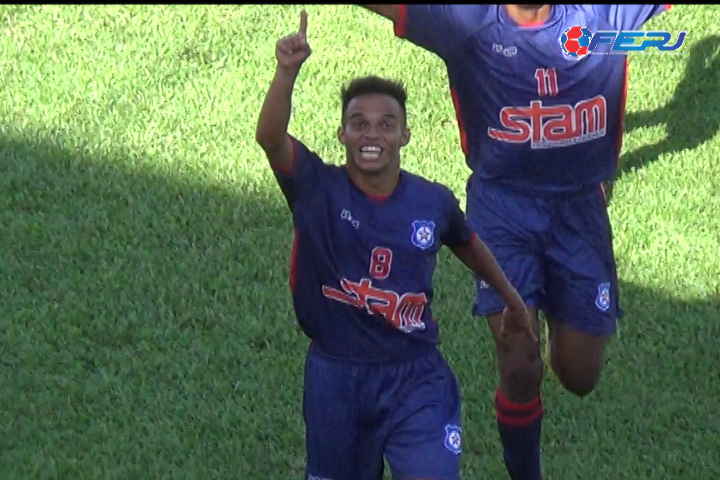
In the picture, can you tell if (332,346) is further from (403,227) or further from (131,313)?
(131,313)

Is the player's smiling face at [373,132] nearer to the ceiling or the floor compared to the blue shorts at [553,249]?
nearer to the ceiling

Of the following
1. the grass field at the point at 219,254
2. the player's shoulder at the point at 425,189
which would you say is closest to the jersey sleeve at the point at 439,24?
the player's shoulder at the point at 425,189

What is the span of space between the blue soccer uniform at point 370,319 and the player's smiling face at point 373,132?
13cm

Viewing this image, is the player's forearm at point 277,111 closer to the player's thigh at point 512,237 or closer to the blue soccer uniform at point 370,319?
the blue soccer uniform at point 370,319

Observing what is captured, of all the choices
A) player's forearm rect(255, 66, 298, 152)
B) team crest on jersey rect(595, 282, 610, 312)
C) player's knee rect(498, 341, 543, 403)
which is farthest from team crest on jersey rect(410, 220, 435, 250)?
team crest on jersey rect(595, 282, 610, 312)

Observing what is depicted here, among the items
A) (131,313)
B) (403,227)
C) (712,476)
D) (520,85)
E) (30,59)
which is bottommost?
(712,476)

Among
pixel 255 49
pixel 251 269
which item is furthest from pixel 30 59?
pixel 251 269

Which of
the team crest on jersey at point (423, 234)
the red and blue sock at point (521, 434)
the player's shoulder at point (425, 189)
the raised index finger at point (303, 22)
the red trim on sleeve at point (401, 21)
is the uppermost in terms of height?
the red trim on sleeve at point (401, 21)

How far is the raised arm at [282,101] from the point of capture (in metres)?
4.38

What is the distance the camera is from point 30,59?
10617mm

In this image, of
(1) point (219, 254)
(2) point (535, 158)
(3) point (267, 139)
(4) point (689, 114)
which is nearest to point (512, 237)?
(2) point (535, 158)

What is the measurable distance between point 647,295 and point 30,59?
5155mm

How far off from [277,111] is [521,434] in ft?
7.14

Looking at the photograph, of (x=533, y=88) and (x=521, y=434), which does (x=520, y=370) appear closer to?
(x=521, y=434)
